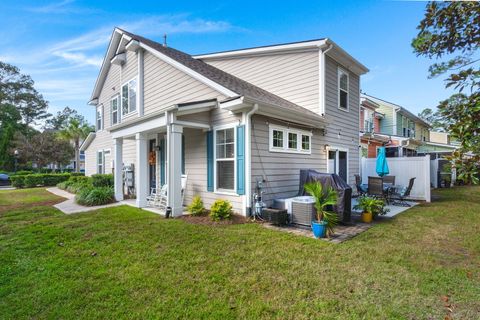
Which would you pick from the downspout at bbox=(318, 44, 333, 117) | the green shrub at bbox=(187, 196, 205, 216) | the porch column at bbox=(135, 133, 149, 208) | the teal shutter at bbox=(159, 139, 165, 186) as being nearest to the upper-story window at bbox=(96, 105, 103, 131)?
the teal shutter at bbox=(159, 139, 165, 186)

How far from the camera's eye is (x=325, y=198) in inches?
221

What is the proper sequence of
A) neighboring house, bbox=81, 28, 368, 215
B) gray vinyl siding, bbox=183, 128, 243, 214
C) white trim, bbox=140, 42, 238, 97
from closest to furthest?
neighboring house, bbox=81, 28, 368, 215
white trim, bbox=140, 42, 238, 97
gray vinyl siding, bbox=183, 128, 243, 214

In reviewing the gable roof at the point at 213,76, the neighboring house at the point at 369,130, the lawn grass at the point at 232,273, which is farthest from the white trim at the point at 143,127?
the neighboring house at the point at 369,130

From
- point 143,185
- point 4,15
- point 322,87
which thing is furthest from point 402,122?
point 4,15

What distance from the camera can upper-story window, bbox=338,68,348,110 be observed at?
1052cm

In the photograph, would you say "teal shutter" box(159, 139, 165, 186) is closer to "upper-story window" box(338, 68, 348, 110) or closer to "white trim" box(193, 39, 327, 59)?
"white trim" box(193, 39, 327, 59)

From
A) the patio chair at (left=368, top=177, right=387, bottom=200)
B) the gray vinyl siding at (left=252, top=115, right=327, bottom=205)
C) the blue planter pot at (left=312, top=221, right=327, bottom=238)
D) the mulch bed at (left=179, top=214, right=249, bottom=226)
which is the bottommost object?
the mulch bed at (left=179, top=214, right=249, bottom=226)

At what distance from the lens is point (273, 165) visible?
7598 millimetres

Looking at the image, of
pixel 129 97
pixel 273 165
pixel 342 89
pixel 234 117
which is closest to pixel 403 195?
pixel 342 89

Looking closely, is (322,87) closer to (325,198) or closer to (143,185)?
(325,198)

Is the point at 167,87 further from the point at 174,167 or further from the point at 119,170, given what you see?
the point at 174,167

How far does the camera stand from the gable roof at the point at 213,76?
763cm

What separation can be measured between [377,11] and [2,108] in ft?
147

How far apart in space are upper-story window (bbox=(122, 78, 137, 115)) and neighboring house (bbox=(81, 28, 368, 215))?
5 centimetres
